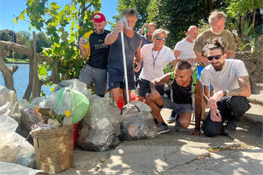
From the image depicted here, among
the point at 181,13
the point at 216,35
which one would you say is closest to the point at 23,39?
the point at 216,35

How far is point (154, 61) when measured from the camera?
13.9 feet

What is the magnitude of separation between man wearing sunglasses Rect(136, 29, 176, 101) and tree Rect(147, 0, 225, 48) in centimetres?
862

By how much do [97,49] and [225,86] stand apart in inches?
75.8

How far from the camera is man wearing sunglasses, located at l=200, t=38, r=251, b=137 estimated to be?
10.9 feet

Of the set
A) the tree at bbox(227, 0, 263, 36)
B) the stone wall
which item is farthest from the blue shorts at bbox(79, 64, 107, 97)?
the tree at bbox(227, 0, 263, 36)

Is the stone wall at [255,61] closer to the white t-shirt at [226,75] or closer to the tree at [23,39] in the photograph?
the white t-shirt at [226,75]

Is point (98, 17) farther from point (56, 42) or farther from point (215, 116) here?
point (215, 116)

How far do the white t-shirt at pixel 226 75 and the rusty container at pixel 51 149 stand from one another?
6.57 ft

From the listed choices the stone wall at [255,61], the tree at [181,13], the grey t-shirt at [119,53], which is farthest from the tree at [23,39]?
the tree at [181,13]

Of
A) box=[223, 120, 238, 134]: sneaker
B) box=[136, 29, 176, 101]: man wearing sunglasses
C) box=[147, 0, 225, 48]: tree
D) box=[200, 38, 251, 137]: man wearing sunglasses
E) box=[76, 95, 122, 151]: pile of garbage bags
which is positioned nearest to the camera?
box=[76, 95, 122, 151]: pile of garbage bags

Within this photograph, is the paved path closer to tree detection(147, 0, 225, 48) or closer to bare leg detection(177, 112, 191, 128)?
bare leg detection(177, 112, 191, 128)

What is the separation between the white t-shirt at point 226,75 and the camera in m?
3.39

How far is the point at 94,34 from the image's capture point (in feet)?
13.5

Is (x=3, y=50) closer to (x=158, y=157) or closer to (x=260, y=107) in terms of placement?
(x=158, y=157)
